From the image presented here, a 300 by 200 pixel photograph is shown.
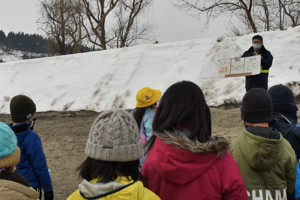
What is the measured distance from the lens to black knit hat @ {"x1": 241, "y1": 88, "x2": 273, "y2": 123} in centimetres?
227

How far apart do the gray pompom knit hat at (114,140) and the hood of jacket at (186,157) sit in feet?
0.61

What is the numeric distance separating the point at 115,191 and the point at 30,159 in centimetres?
183

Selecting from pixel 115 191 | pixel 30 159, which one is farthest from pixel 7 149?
pixel 30 159

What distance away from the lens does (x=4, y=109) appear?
11930mm

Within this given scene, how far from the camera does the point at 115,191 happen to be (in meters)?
1.59

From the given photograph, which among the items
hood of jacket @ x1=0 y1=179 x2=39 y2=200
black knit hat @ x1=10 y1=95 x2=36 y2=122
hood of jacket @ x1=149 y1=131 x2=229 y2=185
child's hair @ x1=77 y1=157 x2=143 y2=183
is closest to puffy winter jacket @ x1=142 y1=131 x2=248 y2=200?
hood of jacket @ x1=149 y1=131 x2=229 y2=185

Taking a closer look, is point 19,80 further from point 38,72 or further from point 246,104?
point 246,104

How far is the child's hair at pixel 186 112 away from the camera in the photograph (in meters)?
1.84

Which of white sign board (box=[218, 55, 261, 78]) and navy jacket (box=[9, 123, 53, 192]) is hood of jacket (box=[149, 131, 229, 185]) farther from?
white sign board (box=[218, 55, 261, 78])

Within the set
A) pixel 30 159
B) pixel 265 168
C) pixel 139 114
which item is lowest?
pixel 30 159

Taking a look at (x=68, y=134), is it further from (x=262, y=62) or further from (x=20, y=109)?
(x=262, y=62)

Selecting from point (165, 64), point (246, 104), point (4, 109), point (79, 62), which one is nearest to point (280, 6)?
point (165, 64)

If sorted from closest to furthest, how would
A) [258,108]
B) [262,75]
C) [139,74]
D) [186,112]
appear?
[186,112] < [258,108] < [262,75] < [139,74]

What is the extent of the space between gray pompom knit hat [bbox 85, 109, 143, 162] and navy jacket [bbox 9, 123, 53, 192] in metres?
1.55
